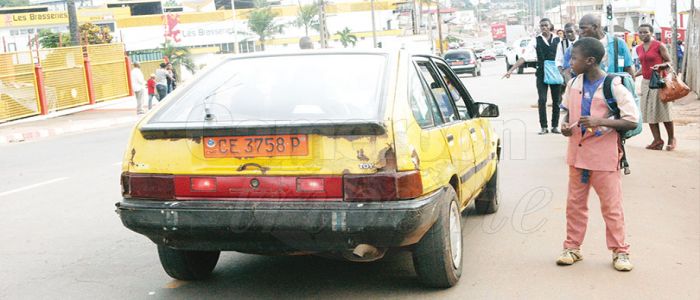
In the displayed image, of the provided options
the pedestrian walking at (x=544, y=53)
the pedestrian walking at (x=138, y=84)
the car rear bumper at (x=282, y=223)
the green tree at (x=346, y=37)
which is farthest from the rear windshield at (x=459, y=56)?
the green tree at (x=346, y=37)

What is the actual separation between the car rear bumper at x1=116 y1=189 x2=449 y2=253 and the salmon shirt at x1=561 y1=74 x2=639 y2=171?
116 centimetres

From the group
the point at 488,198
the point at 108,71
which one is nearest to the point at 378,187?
the point at 488,198

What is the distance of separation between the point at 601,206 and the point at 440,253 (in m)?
1.26

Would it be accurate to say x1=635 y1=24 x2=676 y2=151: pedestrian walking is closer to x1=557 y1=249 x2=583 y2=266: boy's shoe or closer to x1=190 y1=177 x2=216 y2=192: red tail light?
x1=557 y1=249 x2=583 y2=266: boy's shoe

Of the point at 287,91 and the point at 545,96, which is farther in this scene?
the point at 545,96

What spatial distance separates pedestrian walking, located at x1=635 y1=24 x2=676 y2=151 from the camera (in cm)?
1038

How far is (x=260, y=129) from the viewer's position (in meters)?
4.22

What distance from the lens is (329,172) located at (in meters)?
4.12

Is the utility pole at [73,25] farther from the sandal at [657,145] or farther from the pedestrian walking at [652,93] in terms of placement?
the sandal at [657,145]

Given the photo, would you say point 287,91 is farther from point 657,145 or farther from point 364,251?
point 657,145

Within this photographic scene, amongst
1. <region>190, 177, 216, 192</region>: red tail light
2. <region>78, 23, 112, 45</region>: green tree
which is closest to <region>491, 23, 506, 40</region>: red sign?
<region>78, 23, 112, 45</region>: green tree

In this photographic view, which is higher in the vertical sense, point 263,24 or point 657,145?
point 263,24

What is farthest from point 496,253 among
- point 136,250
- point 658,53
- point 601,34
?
point 658,53

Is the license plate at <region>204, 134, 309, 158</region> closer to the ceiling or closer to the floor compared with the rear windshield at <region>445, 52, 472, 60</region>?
closer to the ceiling
